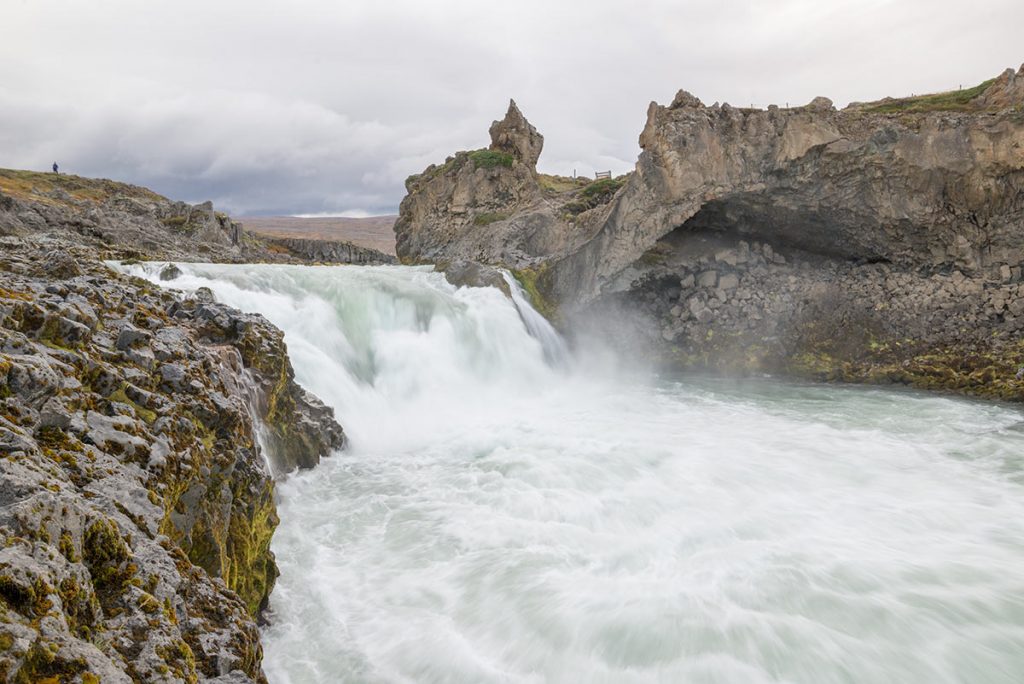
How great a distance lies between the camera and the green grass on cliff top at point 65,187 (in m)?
48.5

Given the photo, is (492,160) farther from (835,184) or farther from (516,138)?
(835,184)

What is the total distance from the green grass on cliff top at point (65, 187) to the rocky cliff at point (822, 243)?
153 ft

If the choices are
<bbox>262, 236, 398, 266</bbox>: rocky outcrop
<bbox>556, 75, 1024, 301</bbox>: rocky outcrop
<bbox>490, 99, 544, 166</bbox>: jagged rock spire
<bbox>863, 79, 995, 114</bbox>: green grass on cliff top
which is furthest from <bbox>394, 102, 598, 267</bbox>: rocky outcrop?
<bbox>262, 236, 398, 266</bbox>: rocky outcrop

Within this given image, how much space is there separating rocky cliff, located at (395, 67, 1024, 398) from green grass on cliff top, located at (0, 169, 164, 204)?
4671 centimetres

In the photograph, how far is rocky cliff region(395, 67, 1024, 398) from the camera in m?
20.3

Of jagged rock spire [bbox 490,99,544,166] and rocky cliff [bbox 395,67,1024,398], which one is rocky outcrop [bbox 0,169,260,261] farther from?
rocky cliff [bbox 395,67,1024,398]

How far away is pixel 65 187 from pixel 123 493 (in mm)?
68328

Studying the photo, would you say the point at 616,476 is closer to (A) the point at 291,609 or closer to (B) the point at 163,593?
(A) the point at 291,609

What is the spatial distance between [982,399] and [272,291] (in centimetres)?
2111

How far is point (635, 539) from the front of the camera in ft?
27.7

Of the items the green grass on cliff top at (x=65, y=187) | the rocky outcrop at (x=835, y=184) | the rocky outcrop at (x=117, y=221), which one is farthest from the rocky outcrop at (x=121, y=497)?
the green grass on cliff top at (x=65, y=187)

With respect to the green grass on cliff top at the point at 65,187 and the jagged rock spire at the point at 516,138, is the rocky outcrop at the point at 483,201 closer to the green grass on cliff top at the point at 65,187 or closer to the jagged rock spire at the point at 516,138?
the jagged rock spire at the point at 516,138

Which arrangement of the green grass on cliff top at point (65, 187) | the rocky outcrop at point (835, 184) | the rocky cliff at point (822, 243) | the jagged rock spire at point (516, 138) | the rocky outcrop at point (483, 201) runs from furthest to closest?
the green grass on cliff top at point (65, 187) → the jagged rock spire at point (516, 138) → the rocky outcrop at point (483, 201) → the rocky outcrop at point (835, 184) → the rocky cliff at point (822, 243)

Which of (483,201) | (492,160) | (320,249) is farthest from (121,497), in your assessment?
(320,249)
